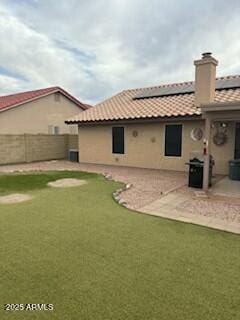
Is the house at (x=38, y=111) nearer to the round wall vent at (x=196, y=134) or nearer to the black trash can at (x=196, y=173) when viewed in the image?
the round wall vent at (x=196, y=134)

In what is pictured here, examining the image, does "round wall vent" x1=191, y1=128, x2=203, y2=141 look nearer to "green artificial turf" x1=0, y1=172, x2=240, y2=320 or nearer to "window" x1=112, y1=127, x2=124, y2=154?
"window" x1=112, y1=127, x2=124, y2=154

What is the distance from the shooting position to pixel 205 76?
1107 centimetres

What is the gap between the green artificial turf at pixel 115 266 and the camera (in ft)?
8.23

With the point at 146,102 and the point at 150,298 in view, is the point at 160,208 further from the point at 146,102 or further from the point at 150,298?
the point at 146,102

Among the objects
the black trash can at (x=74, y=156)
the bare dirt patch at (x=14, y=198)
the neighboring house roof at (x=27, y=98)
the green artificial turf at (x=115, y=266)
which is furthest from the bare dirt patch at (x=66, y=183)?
the neighboring house roof at (x=27, y=98)

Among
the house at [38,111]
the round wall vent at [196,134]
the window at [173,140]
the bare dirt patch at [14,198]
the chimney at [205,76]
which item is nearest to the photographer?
the bare dirt patch at [14,198]

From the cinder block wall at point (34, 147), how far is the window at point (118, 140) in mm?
4949

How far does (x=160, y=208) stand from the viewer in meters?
6.03

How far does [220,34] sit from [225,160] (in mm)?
6115

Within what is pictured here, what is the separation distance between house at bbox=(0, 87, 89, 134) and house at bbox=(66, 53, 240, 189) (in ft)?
17.6

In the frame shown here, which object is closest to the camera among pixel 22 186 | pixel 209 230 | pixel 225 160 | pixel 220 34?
pixel 209 230

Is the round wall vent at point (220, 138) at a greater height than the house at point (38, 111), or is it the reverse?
the house at point (38, 111)

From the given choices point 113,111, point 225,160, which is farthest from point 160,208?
point 113,111

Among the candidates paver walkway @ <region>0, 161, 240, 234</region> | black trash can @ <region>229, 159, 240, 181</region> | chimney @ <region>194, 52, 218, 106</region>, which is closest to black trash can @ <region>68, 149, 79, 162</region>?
paver walkway @ <region>0, 161, 240, 234</region>
